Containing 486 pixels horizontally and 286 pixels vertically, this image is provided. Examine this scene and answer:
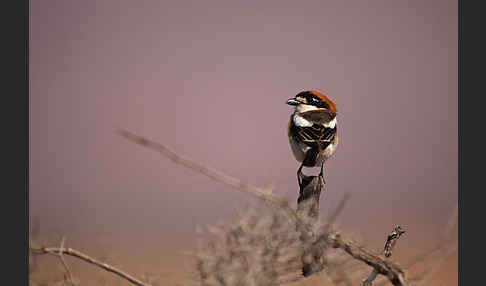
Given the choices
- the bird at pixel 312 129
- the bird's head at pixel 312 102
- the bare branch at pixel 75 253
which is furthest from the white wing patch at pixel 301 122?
the bare branch at pixel 75 253

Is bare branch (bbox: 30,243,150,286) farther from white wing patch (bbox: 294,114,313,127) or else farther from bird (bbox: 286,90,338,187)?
white wing patch (bbox: 294,114,313,127)

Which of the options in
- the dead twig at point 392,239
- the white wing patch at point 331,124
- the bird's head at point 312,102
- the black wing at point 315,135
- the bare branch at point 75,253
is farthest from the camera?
the bird's head at point 312,102

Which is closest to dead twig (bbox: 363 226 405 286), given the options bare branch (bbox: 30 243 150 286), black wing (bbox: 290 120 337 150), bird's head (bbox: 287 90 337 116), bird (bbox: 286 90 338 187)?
bird (bbox: 286 90 338 187)

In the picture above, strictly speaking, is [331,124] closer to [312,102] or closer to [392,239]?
[312,102]

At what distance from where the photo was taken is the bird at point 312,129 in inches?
98.3

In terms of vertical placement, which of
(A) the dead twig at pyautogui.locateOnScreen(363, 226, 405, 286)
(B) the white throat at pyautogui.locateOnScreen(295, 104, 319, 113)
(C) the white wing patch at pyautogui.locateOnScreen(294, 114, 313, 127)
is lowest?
(A) the dead twig at pyautogui.locateOnScreen(363, 226, 405, 286)

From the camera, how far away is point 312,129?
2.53m

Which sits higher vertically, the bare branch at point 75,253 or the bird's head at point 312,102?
the bird's head at point 312,102

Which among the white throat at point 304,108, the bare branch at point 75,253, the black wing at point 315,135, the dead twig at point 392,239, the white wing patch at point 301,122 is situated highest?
the white throat at point 304,108

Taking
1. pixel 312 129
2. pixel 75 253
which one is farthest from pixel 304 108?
pixel 75 253

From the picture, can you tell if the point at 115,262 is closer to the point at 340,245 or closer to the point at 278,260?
the point at 278,260

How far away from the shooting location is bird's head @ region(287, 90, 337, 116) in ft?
9.59

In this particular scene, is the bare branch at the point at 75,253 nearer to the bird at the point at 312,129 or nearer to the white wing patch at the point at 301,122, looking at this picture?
the bird at the point at 312,129

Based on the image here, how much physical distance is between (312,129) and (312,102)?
0.46 m
